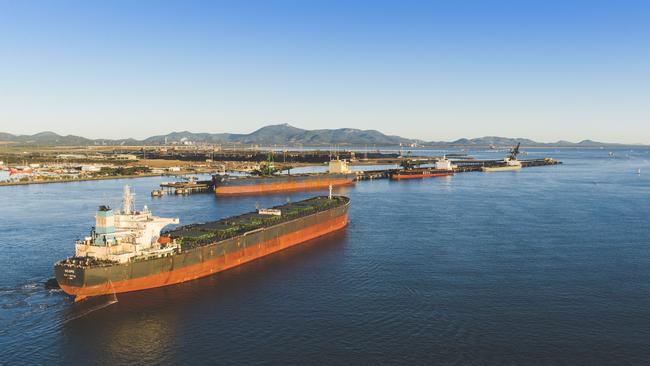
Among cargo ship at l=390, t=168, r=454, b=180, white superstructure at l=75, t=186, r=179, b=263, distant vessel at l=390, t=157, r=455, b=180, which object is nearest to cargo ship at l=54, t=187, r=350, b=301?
white superstructure at l=75, t=186, r=179, b=263

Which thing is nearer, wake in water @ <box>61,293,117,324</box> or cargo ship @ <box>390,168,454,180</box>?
wake in water @ <box>61,293,117,324</box>

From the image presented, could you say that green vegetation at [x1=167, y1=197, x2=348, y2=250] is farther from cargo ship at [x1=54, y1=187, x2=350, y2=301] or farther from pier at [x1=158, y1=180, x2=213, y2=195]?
pier at [x1=158, y1=180, x2=213, y2=195]

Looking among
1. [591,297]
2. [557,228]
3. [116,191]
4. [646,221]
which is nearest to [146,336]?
[591,297]

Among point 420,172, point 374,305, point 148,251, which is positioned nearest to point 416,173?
point 420,172

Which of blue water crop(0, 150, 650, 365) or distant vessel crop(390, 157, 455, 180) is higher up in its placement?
distant vessel crop(390, 157, 455, 180)

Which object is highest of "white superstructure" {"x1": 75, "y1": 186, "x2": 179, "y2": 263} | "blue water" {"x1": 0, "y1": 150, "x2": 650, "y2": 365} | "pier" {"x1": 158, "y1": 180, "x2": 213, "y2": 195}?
"white superstructure" {"x1": 75, "y1": 186, "x2": 179, "y2": 263}

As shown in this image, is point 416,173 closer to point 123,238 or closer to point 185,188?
point 185,188
